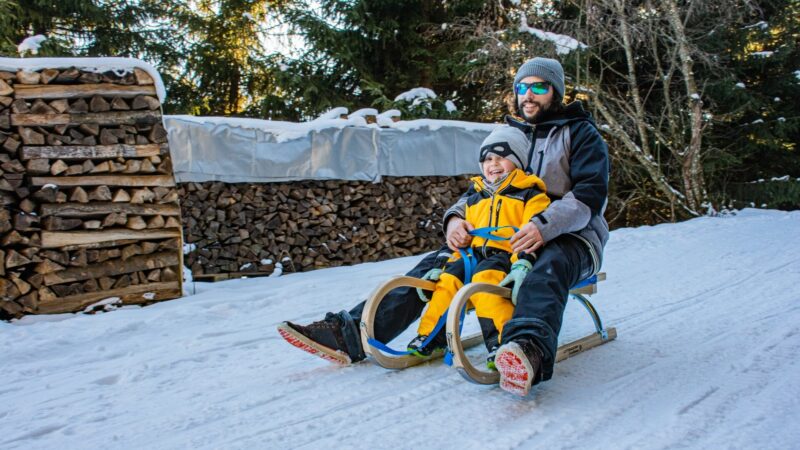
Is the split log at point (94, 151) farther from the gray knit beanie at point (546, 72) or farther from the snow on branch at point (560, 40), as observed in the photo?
the snow on branch at point (560, 40)

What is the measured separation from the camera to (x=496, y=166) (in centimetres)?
235

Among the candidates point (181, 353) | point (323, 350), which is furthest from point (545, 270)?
point (181, 353)

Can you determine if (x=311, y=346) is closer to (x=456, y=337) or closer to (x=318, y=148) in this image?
(x=456, y=337)

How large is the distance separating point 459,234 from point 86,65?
10.9 ft

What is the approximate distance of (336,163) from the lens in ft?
20.3

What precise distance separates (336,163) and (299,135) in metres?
0.54

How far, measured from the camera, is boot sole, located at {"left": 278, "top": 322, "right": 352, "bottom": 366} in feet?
7.30

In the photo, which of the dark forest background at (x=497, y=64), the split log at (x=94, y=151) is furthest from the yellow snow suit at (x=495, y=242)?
the dark forest background at (x=497, y=64)

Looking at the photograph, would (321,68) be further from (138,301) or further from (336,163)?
(138,301)

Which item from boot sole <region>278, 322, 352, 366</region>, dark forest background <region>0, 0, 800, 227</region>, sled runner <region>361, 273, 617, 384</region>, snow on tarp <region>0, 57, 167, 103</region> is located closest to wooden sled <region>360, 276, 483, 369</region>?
sled runner <region>361, 273, 617, 384</region>

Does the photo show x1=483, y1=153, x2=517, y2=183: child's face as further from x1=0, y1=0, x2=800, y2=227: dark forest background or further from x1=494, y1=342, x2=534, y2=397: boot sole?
x1=0, y1=0, x2=800, y2=227: dark forest background

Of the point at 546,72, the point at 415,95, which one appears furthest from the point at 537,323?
the point at 415,95

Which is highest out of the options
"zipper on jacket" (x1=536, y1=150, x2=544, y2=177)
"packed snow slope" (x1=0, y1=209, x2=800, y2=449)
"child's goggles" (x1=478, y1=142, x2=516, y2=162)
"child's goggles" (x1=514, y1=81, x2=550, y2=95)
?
"child's goggles" (x1=514, y1=81, x2=550, y2=95)

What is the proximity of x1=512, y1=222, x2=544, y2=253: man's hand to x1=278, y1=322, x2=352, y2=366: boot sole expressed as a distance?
2.91 ft
